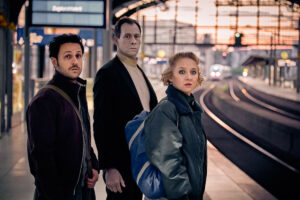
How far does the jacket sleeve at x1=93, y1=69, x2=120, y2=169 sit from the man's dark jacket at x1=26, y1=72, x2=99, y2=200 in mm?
303

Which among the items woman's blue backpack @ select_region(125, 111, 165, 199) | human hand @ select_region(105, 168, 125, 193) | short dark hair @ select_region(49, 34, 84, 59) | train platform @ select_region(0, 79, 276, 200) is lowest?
train platform @ select_region(0, 79, 276, 200)

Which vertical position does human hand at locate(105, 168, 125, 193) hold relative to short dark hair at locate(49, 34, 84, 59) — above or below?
below

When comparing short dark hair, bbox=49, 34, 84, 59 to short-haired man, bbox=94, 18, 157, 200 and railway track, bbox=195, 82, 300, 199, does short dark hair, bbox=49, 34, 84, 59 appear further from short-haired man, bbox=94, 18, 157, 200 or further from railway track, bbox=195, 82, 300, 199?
railway track, bbox=195, 82, 300, 199

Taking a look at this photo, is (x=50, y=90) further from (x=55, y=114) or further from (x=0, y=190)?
(x=0, y=190)

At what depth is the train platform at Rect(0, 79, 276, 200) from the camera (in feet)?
18.5

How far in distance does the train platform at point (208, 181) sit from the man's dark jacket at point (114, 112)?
2.43m

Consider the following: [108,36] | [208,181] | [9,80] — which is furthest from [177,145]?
[9,80]

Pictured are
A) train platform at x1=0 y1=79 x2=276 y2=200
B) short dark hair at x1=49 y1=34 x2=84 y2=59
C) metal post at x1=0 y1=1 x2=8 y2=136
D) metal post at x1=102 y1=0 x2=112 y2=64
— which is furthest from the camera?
metal post at x1=0 y1=1 x2=8 y2=136

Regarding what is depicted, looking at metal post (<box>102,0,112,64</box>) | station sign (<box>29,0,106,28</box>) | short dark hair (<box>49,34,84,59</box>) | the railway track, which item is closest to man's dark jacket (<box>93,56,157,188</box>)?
short dark hair (<box>49,34,84,59</box>)

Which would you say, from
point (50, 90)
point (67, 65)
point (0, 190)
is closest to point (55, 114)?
point (50, 90)

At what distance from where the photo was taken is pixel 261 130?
48.3ft

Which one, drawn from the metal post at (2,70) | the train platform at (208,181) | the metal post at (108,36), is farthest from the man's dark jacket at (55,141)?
the metal post at (2,70)

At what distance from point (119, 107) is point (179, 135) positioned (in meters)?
0.78

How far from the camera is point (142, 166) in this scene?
2686 millimetres
